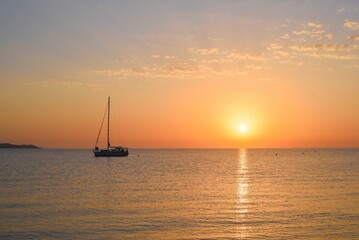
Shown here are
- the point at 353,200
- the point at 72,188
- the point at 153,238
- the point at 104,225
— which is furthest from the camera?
the point at 72,188

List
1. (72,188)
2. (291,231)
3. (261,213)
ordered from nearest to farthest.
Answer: (291,231) < (261,213) < (72,188)

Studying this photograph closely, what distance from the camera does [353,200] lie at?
159ft

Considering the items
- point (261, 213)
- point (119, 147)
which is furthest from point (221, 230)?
point (119, 147)

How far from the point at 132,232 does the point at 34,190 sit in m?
32.2

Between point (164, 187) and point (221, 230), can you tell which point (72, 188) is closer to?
point (164, 187)

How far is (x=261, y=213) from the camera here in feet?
130

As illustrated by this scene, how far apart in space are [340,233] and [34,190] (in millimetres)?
43255

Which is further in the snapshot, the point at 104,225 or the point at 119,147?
the point at 119,147

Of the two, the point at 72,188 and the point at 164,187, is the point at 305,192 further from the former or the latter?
the point at 72,188

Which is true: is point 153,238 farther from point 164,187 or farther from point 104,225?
point 164,187

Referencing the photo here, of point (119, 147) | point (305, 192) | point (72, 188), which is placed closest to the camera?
point (305, 192)

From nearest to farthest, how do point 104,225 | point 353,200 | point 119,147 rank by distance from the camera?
point 104,225 < point 353,200 < point 119,147

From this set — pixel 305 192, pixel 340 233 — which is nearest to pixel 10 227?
pixel 340 233

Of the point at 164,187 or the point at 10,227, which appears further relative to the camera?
the point at 164,187
